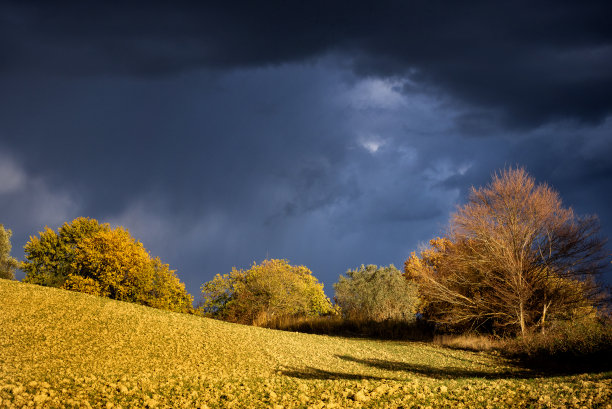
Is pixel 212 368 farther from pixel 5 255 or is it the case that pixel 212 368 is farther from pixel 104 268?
pixel 5 255

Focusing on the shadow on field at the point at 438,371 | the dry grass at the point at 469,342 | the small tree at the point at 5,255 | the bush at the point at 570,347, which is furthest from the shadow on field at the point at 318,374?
the small tree at the point at 5,255

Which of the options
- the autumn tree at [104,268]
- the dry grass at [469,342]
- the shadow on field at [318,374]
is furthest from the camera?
the autumn tree at [104,268]

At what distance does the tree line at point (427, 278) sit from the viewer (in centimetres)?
1758

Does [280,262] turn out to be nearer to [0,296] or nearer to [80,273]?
[80,273]

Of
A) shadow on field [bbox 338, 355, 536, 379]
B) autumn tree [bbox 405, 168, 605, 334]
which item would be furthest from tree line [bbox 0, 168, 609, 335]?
shadow on field [bbox 338, 355, 536, 379]

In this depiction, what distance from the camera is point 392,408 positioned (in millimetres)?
5238

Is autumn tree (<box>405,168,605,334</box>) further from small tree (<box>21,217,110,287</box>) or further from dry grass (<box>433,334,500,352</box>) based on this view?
small tree (<box>21,217,110,287</box>)

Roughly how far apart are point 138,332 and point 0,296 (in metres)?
5.29

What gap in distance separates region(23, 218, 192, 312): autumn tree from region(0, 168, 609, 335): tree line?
2.6 inches

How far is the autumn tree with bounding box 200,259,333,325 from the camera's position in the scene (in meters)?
25.2

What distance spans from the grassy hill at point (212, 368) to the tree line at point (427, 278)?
4.00m

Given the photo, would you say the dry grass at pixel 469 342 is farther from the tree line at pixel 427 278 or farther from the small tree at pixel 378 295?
the small tree at pixel 378 295

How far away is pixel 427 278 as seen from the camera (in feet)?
59.4

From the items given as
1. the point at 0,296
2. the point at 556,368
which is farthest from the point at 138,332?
the point at 556,368
